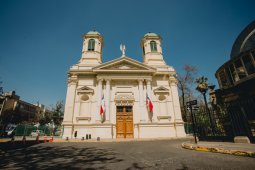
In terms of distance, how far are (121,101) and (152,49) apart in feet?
40.2

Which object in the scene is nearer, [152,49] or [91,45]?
[91,45]

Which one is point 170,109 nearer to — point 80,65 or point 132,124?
point 132,124

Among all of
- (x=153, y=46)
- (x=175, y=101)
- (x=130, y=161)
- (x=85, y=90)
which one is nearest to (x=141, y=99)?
(x=175, y=101)

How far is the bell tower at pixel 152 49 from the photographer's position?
2586 cm

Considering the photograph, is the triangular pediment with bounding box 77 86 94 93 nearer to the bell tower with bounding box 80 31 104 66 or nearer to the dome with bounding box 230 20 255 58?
the bell tower with bounding box 80 31 104 66

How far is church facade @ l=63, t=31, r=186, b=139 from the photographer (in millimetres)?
19391

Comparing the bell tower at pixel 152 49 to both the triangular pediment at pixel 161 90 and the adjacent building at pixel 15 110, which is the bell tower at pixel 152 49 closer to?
the triangular pediment at pixel 161 90

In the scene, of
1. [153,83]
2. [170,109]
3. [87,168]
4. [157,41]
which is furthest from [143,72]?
[87,168]

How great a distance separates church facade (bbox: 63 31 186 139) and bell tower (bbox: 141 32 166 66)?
5.42 feet

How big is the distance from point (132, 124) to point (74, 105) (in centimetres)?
897

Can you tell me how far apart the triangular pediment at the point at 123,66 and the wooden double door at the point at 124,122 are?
5.98m

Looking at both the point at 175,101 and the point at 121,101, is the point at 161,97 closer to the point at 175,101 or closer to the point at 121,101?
the point at 175,101

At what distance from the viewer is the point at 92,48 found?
2588 cm

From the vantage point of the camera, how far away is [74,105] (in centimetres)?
2083
